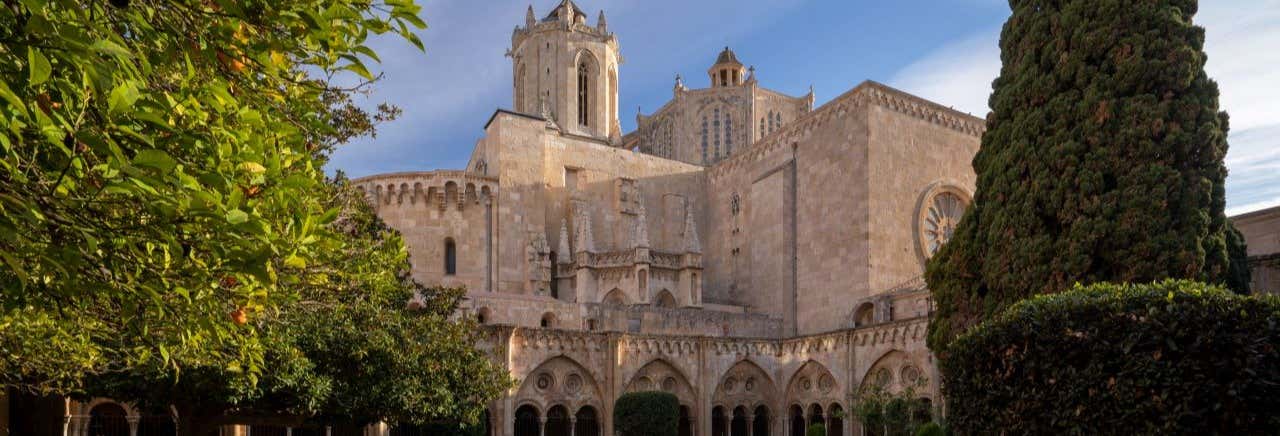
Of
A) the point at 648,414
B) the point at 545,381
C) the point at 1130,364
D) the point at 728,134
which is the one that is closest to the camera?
the point at 1130,364

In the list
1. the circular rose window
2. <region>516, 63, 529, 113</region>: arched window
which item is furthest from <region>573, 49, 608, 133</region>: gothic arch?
the circular rose window

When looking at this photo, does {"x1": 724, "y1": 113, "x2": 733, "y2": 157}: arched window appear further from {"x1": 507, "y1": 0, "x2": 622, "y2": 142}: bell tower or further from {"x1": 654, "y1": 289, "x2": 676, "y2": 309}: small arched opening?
{"x1": 654, "y1": 289, "x2": 676, "y2": 309}: small arched opening

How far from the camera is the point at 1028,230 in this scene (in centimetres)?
1712

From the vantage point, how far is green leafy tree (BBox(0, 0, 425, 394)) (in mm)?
3875

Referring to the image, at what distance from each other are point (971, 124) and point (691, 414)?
1600cm

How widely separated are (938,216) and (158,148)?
33.6 metres

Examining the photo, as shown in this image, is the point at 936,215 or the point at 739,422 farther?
the point at 936,215

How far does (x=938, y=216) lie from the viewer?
35.2m

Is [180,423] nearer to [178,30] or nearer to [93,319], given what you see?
[93,319]

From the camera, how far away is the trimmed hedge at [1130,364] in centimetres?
831

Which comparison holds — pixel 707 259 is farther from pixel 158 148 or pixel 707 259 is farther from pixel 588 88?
pixel 158 148

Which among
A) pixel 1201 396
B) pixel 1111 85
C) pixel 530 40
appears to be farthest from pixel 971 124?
pixel 1201 396

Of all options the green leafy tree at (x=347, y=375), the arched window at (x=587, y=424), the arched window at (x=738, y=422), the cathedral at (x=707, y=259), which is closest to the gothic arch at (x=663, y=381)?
the cathedral at (x=707, y=259)

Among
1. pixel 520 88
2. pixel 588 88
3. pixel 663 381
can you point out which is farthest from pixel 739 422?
pixel 520 88
